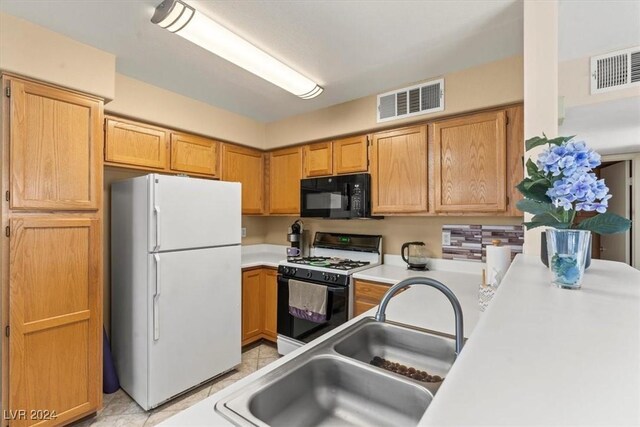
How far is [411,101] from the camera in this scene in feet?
7.98

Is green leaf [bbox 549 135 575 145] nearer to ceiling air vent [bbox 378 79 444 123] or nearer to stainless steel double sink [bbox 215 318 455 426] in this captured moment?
stainless steel double sink [bbox 215 318 455 426]

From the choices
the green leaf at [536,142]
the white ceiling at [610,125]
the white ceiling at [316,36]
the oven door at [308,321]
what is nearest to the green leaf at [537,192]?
the green leaf at [536,142]

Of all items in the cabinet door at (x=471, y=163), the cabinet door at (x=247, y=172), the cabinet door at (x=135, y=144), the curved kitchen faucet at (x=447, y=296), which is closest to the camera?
the curved kitchen faucet at (x=447, y=296)

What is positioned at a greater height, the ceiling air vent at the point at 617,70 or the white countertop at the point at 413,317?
the ceiling air vent at the point at 617,70

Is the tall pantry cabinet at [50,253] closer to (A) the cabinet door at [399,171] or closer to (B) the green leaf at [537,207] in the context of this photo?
(A) the cabinet door at [399,171]

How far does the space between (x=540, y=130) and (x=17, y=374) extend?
10.0ft

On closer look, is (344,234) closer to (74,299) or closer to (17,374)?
(74,299)

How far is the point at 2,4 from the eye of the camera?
153 centimetres

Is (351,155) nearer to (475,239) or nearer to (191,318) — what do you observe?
(475,239)

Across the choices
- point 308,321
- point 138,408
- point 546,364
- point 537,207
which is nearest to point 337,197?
point 308,321

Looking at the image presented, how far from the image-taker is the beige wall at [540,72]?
4.41ft

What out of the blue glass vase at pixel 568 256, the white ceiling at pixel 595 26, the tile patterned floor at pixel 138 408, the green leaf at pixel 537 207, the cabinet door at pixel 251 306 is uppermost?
the white ceiling at pixel 595 26

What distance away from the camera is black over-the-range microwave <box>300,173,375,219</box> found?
2.72 metres

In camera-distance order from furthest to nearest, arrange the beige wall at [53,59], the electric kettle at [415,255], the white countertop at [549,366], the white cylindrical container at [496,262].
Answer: the electric kettle at [415,255] < the beige wall at [53,59] < the white cylindrical container at [496,262] < the white countertop at [549,366]
